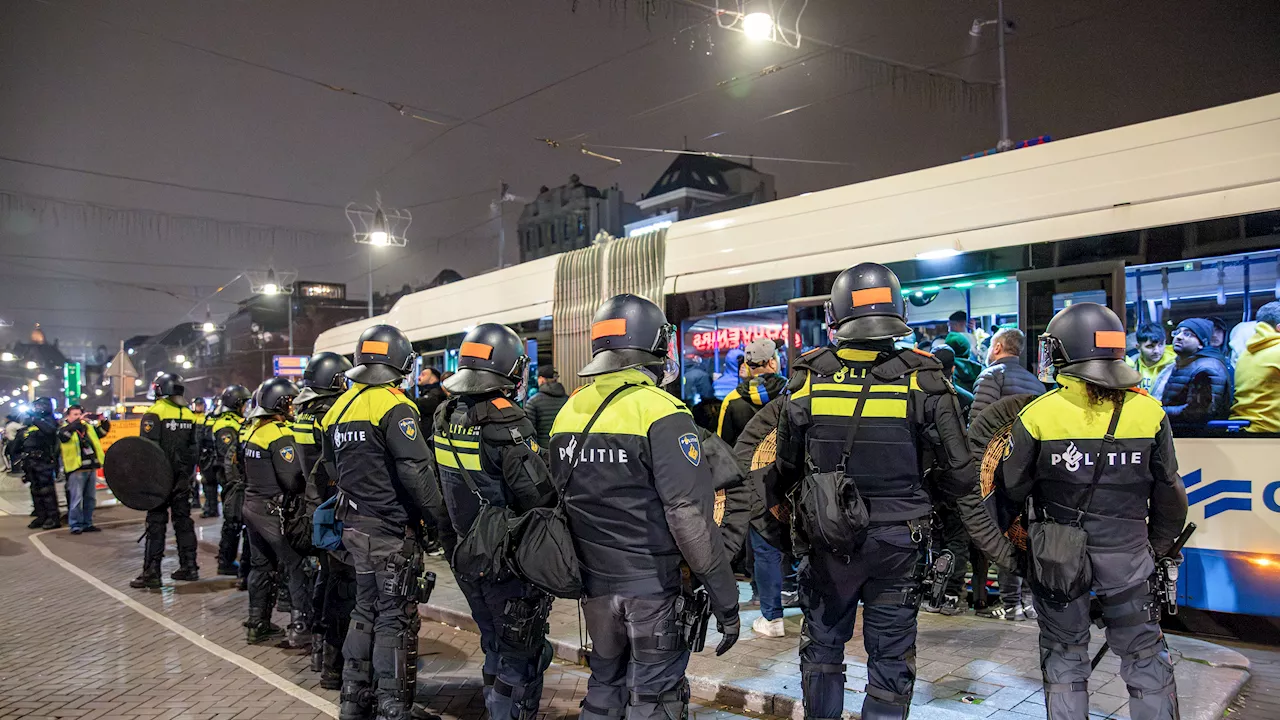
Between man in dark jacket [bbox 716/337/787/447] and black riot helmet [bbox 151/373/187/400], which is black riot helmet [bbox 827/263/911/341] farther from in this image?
black riot helmet [bbox 151/373/187/400]

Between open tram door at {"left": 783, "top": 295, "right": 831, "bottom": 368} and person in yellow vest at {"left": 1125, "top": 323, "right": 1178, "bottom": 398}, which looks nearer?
person in yellow vest at {"left": 1125, "top": 323, "right": 1178, "bottom": 398}

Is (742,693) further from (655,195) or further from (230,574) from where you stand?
(655,195)

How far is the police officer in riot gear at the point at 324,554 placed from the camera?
544cm

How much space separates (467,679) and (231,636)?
2.75 m

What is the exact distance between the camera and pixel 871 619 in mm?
3746

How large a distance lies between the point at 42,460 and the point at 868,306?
1585 cm

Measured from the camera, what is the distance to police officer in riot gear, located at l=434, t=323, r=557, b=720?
4.05m

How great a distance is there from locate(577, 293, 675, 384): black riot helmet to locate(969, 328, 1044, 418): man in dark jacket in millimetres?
3145

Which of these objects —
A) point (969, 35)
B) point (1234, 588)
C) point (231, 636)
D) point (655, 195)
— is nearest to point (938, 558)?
point (1234, 588)

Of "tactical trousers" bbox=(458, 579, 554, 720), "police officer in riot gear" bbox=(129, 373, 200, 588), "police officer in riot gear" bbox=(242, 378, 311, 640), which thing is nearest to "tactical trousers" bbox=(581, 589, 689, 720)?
"tactical trousers" bbox=(458, 579, 554, 720)

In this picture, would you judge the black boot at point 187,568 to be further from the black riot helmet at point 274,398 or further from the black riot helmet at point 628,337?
the black riot helmet at point 628,337

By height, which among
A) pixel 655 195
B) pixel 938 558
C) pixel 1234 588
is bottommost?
pixel 1234 588

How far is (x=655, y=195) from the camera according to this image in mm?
55906

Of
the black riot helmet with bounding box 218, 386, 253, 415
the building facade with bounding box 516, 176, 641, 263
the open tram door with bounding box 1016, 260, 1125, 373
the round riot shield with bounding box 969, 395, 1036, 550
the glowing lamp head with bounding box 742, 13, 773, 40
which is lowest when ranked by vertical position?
the round riot shield with bounding box 969, 395, 1036, 550
